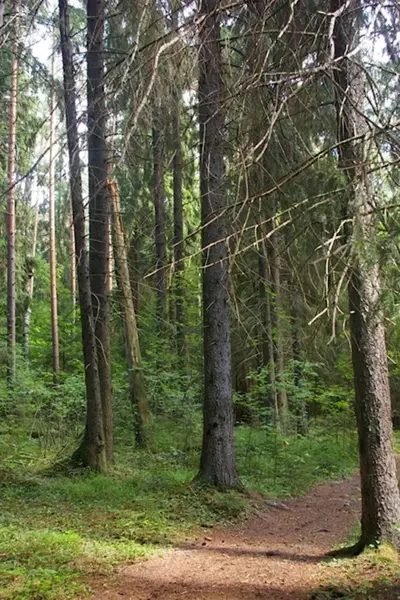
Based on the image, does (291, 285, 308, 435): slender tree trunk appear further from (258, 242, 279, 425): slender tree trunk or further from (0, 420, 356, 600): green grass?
(0, 420, 356, 600): green grass

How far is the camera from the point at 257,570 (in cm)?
515

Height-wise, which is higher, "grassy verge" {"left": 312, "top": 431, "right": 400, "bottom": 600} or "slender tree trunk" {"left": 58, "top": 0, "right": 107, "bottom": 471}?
"slender tree trunk" {"left": 58, "top": 0, "right": 107, "bottom": 471}

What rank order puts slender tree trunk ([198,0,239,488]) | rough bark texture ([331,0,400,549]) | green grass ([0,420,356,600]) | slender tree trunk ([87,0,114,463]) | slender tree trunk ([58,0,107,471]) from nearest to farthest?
green grass ([0,420,356,600]) → rough bark texture ([331,0,400,549]) → slender tree trunk ([198,0,239,488]) → slender tree trunk ([58,0,107,471]) → slender tree trunk ([87,0,114,463])

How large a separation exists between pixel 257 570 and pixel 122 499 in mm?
2740

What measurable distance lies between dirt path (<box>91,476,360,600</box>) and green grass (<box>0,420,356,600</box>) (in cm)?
26

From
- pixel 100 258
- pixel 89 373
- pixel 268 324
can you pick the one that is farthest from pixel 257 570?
pixel 268 324

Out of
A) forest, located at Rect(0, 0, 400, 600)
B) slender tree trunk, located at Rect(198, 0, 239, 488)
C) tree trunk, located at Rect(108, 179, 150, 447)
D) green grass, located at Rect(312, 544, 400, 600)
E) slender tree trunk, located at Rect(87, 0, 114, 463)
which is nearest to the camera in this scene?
forest, located at Rect(0, 0, 400, 600)

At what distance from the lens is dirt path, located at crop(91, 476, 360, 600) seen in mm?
4473

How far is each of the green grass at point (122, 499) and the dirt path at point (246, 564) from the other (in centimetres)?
26

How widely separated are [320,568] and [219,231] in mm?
4351

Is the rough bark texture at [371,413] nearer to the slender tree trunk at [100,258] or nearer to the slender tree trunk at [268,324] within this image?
the slender tree trunk at [100,258]

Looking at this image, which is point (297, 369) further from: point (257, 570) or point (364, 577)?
point (364, 577)

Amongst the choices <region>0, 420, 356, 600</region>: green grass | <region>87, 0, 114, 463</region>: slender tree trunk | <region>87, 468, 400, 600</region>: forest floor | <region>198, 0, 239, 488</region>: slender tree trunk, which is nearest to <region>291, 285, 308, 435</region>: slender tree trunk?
<region>0, 420, 356, 600</region>: green grass

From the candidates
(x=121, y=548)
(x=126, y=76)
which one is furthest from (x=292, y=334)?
(x=126, y=76)
